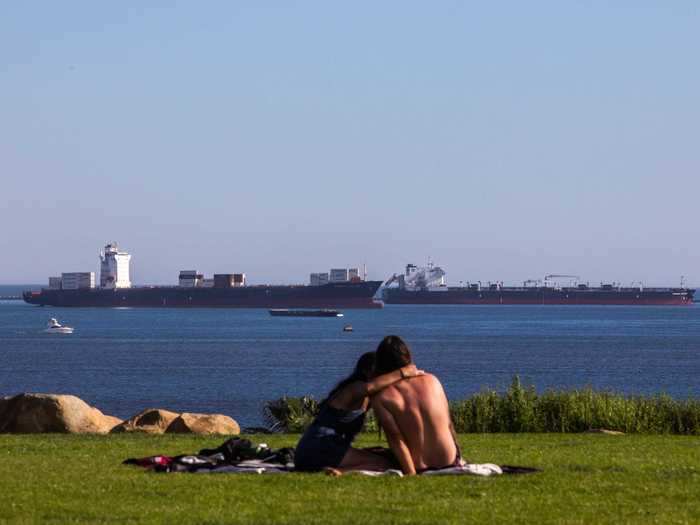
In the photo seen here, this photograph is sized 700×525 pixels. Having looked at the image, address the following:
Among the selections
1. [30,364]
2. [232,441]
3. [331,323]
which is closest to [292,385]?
[30,364]

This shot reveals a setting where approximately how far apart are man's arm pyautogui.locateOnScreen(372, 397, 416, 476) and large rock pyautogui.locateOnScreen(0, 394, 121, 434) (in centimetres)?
714

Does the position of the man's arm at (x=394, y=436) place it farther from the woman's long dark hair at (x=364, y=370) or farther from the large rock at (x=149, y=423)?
the large rock at (x=149, y=423)

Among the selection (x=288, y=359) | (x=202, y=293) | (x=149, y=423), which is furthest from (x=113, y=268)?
(x=149, y=423)

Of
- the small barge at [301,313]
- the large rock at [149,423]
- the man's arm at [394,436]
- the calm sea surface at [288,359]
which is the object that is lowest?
the calm sea surface at [288,359]

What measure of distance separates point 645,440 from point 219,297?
13642 cm

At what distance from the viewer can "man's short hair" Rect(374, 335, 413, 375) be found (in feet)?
30.7

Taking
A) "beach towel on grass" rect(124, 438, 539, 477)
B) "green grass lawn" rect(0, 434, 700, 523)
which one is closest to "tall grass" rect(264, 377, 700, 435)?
"green grass lawn" rect(0, 434, 700, 523)

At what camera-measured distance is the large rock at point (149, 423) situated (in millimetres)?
15672

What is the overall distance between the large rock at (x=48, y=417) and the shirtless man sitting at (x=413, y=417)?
710cm

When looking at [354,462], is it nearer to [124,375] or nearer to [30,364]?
[124,375]

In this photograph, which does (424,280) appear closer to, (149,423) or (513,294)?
(513,294)

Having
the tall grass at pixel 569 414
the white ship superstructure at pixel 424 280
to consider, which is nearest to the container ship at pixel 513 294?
the white ship superstructure at pixel 424 280

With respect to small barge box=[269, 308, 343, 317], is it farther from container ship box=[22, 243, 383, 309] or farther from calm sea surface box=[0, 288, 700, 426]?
calm sea surface box=[0, 288, 700, 426]

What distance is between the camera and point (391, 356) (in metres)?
9.37
